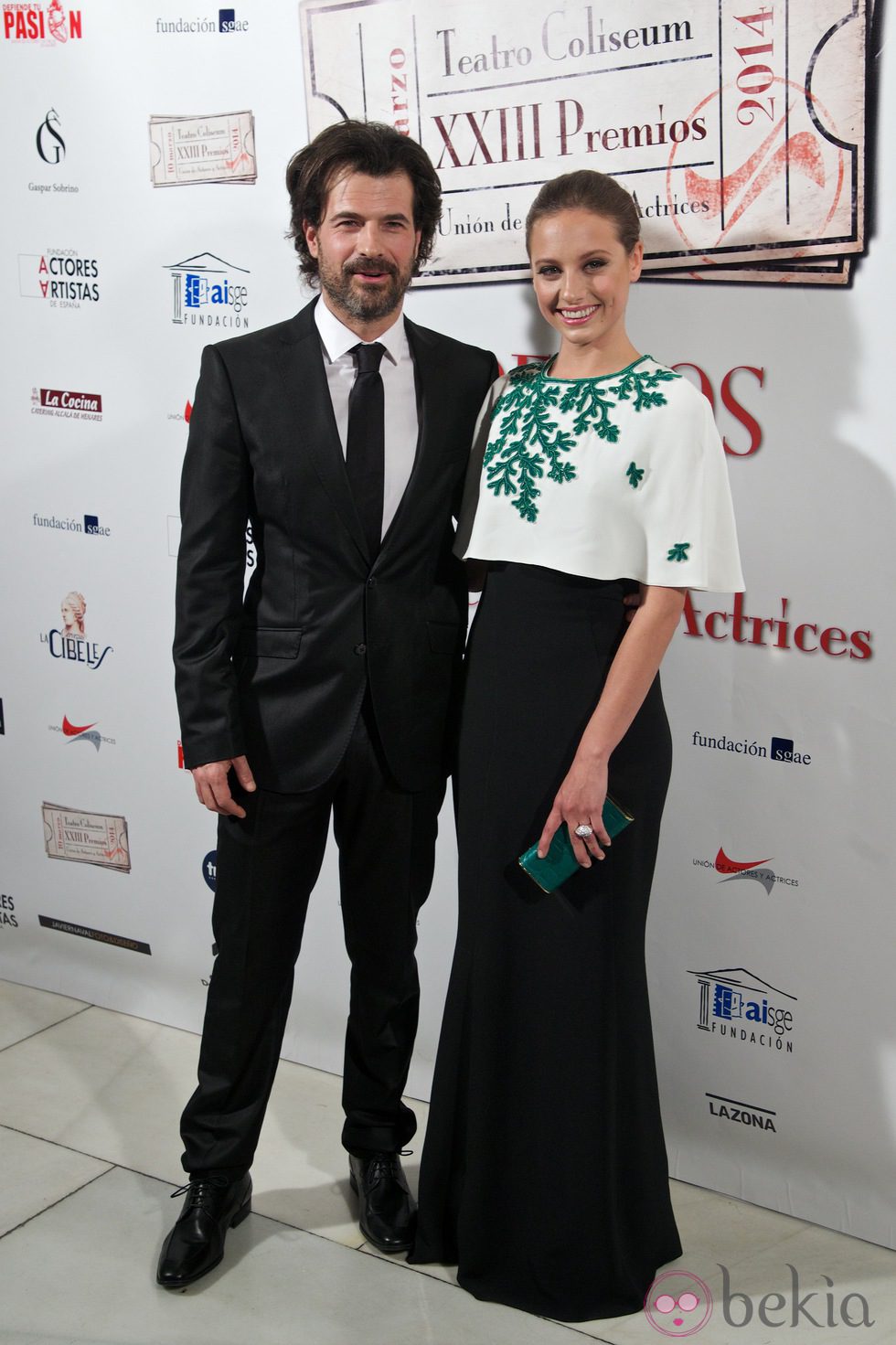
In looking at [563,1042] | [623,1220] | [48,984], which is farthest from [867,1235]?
[48,984]

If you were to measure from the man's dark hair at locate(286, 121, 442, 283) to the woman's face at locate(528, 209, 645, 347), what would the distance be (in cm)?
27

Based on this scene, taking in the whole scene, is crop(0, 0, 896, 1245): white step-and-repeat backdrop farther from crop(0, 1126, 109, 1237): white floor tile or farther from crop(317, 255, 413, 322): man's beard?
crop(317, 255, 413, 322): man's beard

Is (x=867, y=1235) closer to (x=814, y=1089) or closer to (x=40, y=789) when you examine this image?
(x=814, y=1089)

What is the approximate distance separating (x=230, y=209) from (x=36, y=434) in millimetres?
736

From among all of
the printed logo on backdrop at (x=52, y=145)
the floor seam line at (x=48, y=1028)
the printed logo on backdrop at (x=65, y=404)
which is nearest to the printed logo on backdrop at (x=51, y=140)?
the printed logo on backdrop at (x=52, y=145)

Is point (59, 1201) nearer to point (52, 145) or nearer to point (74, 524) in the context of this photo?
point (74, 524)

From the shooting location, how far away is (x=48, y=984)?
11.1 ft

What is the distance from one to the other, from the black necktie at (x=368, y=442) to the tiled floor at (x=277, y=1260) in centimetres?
121

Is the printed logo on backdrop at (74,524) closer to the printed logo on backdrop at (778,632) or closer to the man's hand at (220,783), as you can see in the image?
the man's hand at (220,783)

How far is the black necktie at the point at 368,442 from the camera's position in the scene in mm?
2094

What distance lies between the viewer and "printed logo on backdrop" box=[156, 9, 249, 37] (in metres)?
2.64

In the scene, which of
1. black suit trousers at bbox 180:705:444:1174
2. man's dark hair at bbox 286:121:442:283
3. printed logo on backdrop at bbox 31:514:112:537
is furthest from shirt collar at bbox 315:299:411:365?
printed logo on backdrop at bbox 31:514:112:537

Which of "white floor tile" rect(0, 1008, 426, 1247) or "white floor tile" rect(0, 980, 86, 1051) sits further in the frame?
"white floor tile" rect(0, 980, 86, 1051)

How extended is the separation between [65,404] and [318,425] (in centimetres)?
121
